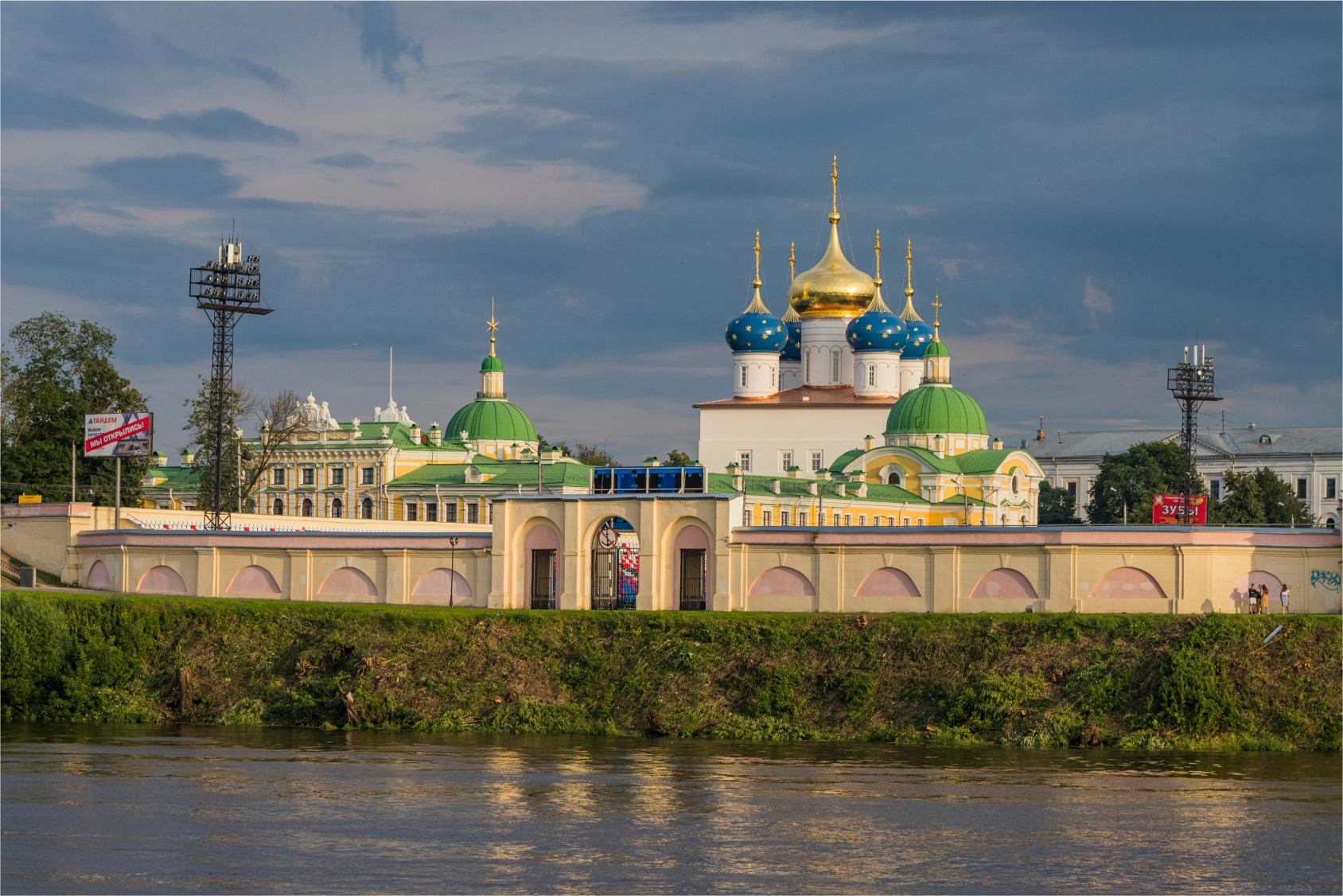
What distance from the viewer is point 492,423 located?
110m

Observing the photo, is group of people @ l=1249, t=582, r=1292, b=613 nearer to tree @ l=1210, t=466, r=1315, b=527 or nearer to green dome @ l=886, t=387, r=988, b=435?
green dome @ l=886, t=387, r=988, b=435

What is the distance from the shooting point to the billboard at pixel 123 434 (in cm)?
6550

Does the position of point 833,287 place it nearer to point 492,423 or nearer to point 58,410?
point 492,423

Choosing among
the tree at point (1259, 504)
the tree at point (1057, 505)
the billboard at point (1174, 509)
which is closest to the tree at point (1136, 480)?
the tree at point (1259, 504)

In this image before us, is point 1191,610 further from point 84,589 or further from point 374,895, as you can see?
point 84,589

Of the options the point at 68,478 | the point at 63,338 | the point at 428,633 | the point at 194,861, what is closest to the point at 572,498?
the point at 428,633

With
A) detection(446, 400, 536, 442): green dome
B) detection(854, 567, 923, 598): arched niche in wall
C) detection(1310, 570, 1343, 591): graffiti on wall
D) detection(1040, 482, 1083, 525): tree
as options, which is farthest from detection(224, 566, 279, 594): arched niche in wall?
detection(1040, 482, 1083, 525): tree

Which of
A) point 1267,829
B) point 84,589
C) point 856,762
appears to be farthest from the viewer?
point 84,589

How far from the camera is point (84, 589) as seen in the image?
60344mm

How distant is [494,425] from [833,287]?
27857 millimetres

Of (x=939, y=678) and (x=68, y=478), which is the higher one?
(x=68, y=478)

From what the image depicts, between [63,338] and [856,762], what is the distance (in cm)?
5140

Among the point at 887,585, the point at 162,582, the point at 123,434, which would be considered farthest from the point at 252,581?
the point at 887,585

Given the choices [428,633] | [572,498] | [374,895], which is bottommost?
[374,895]
